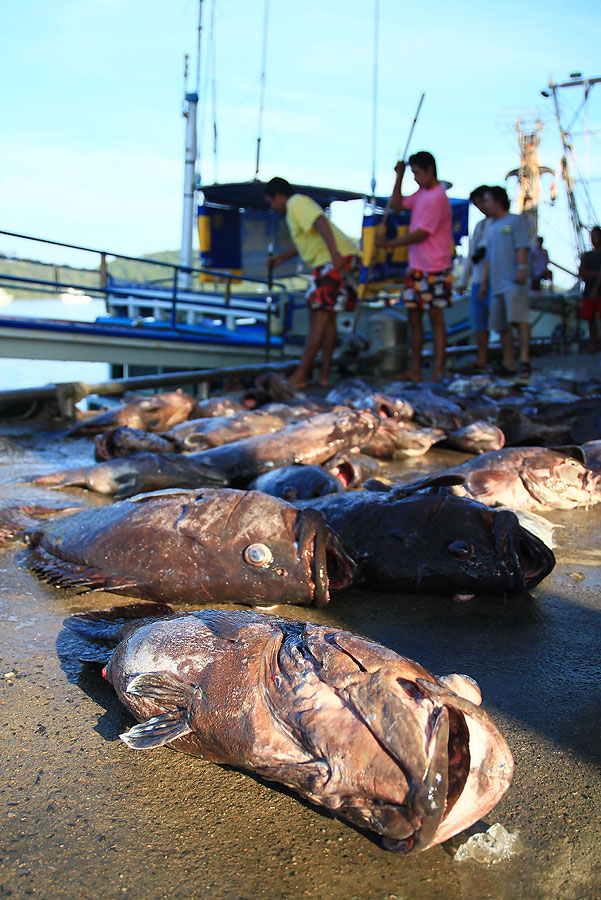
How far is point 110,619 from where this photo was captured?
2.75m

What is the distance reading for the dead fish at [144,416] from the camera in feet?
23.1

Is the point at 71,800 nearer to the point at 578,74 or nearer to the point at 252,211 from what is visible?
the point at 252,211

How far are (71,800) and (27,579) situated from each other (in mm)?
1637

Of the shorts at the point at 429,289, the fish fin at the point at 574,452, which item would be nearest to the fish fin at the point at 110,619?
the fish fin at the point at 574,452

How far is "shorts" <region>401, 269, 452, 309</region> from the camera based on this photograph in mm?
9344

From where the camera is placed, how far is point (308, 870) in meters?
1.65

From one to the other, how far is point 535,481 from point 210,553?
243 centimetres

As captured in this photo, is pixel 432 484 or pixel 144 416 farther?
Answer: pixel 144 416

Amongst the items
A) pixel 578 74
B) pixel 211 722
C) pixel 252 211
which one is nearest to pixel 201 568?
pixel 211 722

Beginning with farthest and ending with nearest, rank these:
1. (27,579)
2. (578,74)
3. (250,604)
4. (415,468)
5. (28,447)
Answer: (578,74), (28,447), (415,468), (27,579), (250,604)

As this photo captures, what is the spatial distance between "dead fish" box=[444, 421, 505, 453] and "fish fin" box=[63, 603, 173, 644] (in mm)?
3960

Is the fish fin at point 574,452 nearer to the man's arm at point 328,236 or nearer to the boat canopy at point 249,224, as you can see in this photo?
the man's arm at point 328,236

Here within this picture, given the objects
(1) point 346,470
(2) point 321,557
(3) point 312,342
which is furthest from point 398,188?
(2) point 321,557

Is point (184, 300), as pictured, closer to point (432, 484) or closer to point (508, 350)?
point (508, 350)
